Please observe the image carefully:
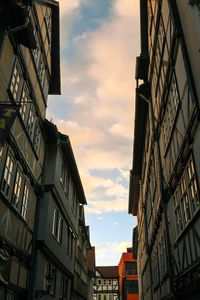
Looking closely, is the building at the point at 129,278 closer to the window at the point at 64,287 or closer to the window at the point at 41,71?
the window at the point at 64,287

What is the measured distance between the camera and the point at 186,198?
1010cm

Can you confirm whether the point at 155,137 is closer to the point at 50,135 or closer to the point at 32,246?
the point at 50,135

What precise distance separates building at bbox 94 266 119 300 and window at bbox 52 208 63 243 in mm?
55288

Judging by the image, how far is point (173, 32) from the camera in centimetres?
1032

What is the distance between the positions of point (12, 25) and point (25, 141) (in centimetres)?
414

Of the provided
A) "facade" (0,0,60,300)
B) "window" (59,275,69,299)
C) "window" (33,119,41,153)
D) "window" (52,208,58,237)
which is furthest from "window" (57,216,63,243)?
"window" (33,119,41,153)

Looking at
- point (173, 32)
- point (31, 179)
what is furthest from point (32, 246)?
point (173, 32)

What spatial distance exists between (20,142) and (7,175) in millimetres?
1745

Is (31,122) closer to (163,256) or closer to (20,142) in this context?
(20,142)

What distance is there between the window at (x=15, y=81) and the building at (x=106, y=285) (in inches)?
2535

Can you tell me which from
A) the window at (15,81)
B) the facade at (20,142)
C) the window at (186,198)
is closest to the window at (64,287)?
the facade at (20,142)

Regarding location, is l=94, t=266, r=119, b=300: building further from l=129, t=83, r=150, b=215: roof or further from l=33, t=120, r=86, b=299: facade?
l=33, t=120, r=86, b=299: facade

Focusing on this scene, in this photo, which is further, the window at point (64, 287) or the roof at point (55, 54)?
the window at point (64, 287)

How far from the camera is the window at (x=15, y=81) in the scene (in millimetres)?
11062
